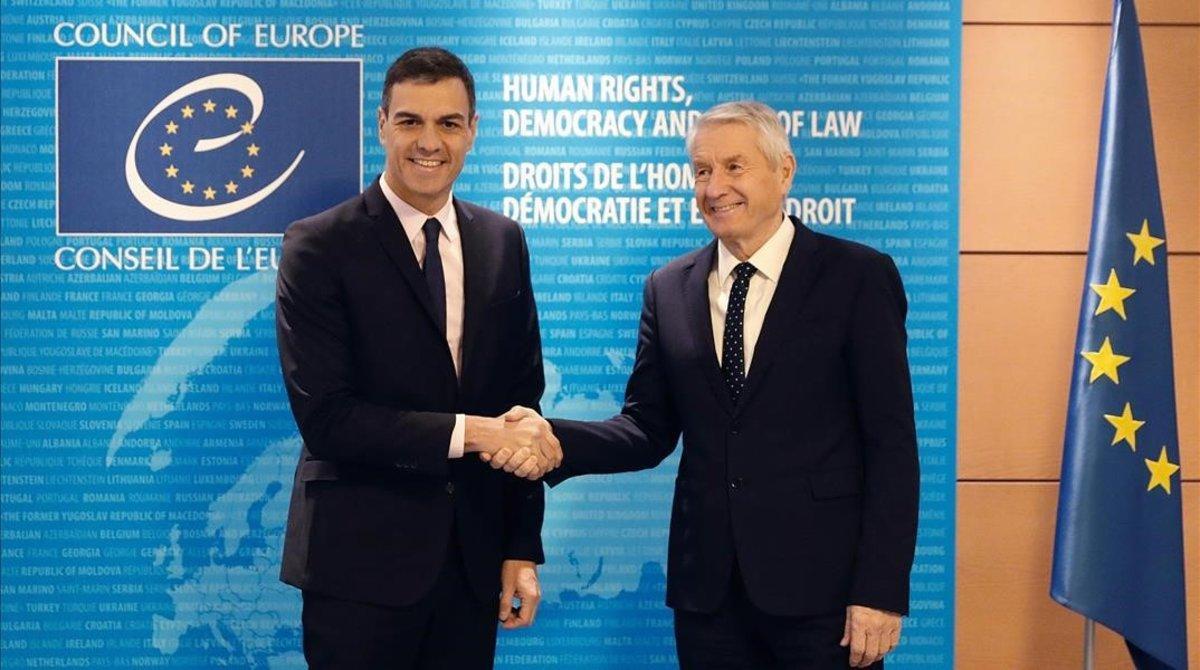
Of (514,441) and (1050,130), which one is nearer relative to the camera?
(514,441)

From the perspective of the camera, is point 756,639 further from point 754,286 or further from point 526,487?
point 754,286

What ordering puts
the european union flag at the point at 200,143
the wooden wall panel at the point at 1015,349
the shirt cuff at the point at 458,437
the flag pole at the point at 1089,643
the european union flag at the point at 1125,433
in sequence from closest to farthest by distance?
the shirt cuff at the point at 458,437 < the european union flag at the point at 1125,433 < the flag pole at the point at 1089,643 < the european union flag at the point at 200,143 < the wooden wall panel at the point at 1015,349

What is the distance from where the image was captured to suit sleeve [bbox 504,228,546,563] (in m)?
2.55

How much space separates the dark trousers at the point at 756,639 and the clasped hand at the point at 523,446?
41 cm

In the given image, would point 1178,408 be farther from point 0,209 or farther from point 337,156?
point 0,209

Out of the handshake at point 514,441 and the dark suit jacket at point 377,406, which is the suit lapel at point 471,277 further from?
the handshake at point 514,441

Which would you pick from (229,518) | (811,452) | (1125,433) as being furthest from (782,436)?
(229,518)

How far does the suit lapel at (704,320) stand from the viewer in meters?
2.35

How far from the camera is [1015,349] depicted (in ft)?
11.2

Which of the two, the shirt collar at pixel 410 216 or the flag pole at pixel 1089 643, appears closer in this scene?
the shirt collar at pixel 410 216

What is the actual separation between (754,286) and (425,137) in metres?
0.72

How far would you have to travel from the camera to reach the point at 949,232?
3398 millimetres

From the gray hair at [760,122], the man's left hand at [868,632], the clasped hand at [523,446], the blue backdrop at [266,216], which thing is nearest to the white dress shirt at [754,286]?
the gray hair at [760,122]

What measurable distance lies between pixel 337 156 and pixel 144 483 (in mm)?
1041
